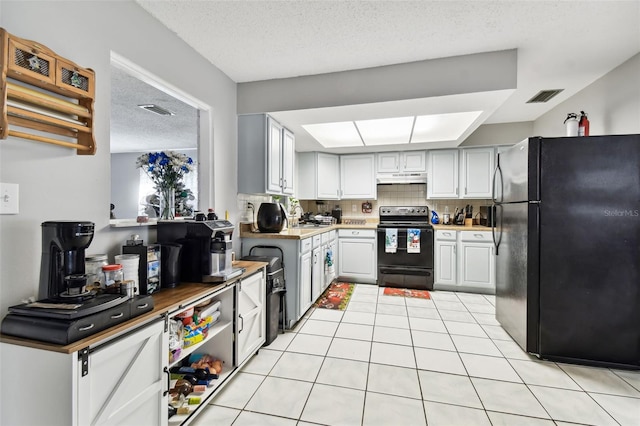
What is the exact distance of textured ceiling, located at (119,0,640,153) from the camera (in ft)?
6.11

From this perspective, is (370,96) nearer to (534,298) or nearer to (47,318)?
(534,298)

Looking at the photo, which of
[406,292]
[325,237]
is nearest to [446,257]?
[406,292]

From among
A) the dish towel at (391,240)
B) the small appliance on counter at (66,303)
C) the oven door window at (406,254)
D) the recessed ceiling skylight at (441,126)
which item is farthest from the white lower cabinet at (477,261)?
the small appliance on counter at (66,303)

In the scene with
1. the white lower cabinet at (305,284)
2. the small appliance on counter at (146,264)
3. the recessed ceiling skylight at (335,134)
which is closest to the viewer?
the small appliance on counter at (146,264)

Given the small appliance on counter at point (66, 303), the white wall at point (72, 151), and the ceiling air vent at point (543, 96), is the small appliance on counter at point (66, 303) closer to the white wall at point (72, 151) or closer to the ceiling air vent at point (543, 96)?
the white wall at point (72, 151)

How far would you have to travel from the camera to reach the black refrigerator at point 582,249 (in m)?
2.12

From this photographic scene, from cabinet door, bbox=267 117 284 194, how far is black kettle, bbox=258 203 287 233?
18cm

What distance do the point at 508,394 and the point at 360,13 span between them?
267 cm

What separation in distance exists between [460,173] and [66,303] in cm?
461

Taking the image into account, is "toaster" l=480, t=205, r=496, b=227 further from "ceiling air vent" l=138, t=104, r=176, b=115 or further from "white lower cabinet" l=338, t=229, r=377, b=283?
"ceiling air vent" l=138, t=104, r=176, b=115

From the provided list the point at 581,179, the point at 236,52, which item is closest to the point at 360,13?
the point at 236,52

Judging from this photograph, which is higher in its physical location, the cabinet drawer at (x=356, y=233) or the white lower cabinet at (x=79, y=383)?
the cabinet drawer at (x=356, y=233)

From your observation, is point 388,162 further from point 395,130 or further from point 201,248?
point 201,248

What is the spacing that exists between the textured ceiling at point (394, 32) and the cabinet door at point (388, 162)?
6.86ft
